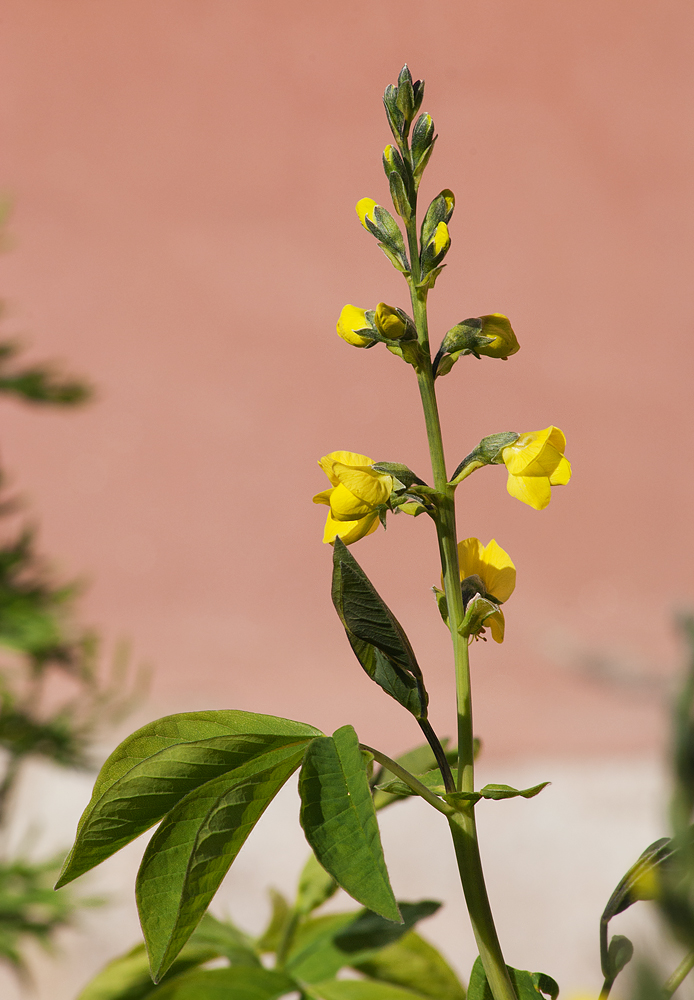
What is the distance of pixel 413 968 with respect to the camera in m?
0.28

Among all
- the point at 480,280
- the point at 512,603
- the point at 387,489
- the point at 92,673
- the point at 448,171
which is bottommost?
Answer: the point at 387,489

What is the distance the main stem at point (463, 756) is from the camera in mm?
160

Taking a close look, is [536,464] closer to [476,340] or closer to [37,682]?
[476,340]

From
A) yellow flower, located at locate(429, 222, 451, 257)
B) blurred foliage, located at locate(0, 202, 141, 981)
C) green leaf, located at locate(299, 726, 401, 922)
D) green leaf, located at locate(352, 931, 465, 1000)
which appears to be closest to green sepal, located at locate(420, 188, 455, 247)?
yellow flower, located at locate(429, 222, 451, 257)

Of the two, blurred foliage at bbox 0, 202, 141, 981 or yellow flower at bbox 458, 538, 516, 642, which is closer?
yellow flower at bbox 458, 538, 516, 642

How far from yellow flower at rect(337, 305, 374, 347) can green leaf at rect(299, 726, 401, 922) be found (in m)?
0.08

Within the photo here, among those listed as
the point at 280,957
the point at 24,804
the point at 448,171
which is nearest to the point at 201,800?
the point at 280,957

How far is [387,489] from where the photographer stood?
181 millimetres

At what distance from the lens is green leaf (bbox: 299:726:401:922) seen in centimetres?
14

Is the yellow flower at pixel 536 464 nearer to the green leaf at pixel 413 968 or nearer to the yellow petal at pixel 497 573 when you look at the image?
the yellow petal at pixel 497 573

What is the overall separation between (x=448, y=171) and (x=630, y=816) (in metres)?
1.96

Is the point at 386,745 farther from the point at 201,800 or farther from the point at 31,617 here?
the point at 201,800

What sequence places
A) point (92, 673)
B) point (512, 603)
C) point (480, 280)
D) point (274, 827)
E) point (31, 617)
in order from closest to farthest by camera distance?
point (31, 617) < point (92, 673) < point (274, 827) < point (512, 603) < point (480, 280)

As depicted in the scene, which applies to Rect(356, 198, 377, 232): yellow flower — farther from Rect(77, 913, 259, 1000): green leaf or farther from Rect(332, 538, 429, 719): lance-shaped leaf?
Rect(77, 913, 259, 1000): green leaf
